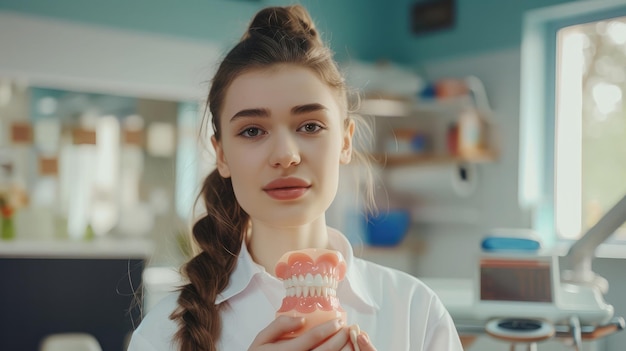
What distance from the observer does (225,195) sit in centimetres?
126

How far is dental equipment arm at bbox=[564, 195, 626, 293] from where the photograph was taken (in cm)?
179

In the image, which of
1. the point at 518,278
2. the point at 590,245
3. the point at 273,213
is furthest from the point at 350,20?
the point at 273,213

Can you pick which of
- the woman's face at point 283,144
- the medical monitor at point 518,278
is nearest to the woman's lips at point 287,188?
the woman's face at point 283,144

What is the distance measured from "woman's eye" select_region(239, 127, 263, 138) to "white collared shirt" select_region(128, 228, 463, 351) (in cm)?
20

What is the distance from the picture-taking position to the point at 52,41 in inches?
143

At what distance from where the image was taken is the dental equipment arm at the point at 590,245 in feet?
5.88

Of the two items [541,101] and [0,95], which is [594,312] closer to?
[541,101]

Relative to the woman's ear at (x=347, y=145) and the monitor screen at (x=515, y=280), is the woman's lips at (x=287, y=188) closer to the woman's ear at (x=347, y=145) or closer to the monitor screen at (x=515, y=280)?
the woman's ear at (x=347, y=145)

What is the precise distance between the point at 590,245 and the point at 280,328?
51.8 inches

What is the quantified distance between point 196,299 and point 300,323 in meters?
0.29

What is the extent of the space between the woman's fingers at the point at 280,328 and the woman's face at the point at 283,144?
0.68 ft

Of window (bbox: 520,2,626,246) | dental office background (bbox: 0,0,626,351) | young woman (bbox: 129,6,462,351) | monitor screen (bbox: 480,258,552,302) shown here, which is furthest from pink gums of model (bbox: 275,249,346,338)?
window (bbox: 520,2,626,246)

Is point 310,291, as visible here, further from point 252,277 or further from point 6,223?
point 6,223

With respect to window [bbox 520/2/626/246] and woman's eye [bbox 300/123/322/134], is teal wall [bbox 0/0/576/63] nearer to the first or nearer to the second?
window [bbox 520/2/626/246]
